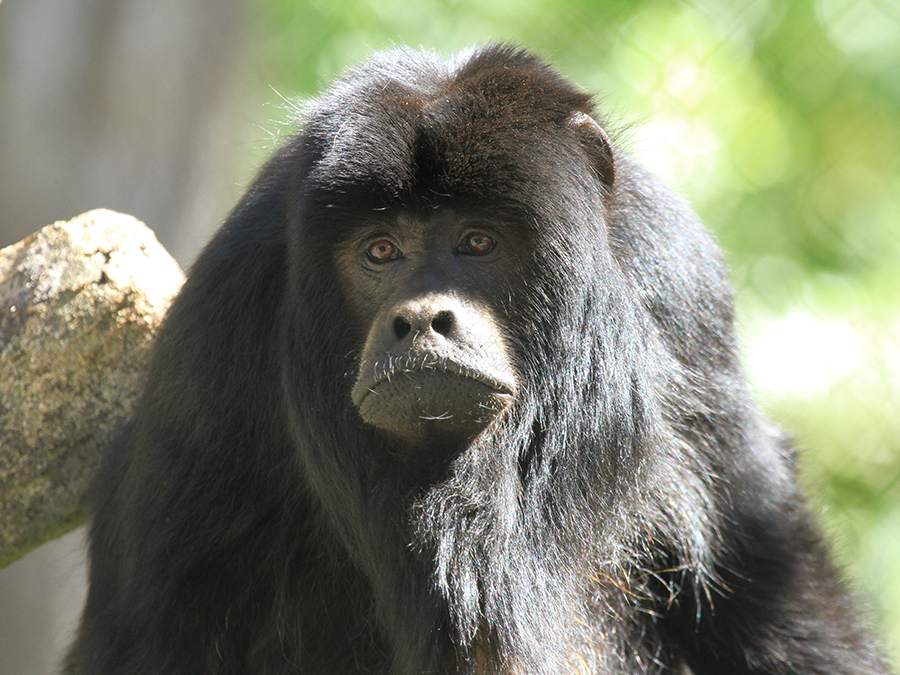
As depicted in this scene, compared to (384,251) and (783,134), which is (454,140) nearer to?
(384,251)

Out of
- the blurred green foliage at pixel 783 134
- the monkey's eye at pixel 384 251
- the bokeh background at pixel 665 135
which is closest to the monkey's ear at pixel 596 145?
the monkey's eye at pixel 384 251

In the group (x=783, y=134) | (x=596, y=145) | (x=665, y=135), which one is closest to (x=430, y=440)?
(x=596, y=145)

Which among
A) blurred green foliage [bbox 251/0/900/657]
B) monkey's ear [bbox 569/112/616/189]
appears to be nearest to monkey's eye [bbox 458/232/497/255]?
monkey's ear [bbox 569/112/616/189]

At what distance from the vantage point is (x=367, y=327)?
248 cm

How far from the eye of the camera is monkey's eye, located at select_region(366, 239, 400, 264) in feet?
8.03

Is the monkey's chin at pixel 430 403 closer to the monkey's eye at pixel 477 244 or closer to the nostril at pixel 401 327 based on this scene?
the nostril at pixel 401 327

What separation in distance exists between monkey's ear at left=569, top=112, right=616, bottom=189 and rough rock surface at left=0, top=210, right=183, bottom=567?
59.4 inches

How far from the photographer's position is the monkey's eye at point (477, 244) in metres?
2.40

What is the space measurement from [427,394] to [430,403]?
26 mm

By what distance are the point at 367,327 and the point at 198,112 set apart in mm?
4314

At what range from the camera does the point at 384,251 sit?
8.05 feet

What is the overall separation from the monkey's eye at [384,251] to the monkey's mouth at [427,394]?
0.34 meters

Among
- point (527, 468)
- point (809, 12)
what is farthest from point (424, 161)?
point (809, 12)

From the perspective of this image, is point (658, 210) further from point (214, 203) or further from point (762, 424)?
point (214, 203)
